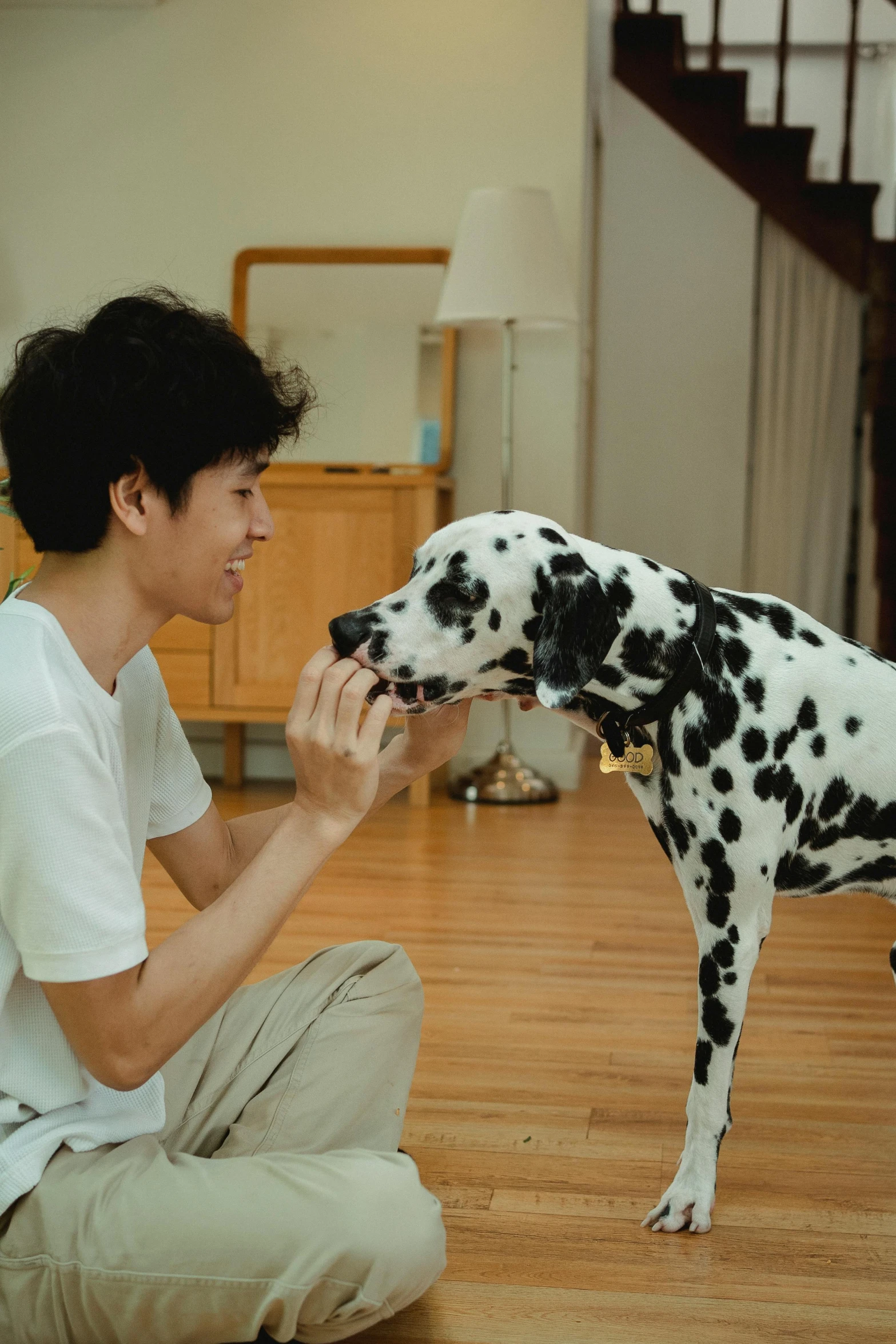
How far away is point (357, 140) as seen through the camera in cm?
511

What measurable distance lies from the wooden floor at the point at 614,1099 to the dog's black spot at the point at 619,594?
86 centimetres

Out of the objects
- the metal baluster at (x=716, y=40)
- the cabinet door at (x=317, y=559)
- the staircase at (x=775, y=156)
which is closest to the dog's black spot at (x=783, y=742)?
the cabinet door at (x=317, y=559)

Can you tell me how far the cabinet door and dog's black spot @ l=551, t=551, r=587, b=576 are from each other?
10.2 feet

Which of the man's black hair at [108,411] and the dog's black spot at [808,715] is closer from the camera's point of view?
the man's black hair at [108,411]

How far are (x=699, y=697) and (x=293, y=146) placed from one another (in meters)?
4.13

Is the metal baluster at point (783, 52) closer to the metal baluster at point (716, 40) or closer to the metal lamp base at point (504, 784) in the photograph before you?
the metal baluster at point (716, 40)

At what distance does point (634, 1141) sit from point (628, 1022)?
1.79ft

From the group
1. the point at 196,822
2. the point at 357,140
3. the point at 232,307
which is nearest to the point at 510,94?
the point at 357,140

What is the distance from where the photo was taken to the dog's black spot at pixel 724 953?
176cm

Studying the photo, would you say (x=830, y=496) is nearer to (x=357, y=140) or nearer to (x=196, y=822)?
(x=357, y=140)

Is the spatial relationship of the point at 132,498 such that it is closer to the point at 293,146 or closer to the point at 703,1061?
the point at 703,1061

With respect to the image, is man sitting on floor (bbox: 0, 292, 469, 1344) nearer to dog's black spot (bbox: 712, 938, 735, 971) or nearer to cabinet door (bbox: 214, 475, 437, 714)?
dog's black spot (bbox: 712, 938, 735, 971)

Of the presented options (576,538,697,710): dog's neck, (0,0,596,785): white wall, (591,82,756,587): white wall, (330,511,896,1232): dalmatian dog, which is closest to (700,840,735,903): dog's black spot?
(330,511,896,1232): dalmatian dog

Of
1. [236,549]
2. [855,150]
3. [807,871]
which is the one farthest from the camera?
[855,150]
